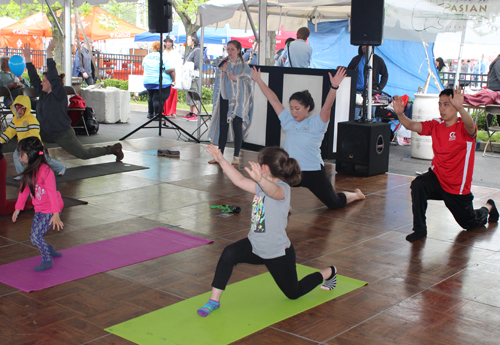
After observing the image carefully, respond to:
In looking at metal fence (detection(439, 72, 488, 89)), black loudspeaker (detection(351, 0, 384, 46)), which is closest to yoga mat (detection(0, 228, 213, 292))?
black loudspeaker (detection(351, 0, 384, 46))

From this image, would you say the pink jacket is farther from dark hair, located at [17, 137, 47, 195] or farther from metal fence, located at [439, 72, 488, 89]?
metal fence, located at [439, 72, 488, 89]

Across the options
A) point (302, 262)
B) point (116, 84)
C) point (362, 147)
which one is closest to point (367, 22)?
point (362, 147)

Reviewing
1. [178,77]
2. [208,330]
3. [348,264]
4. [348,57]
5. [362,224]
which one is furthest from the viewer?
[348,57]

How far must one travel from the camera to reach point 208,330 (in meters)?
3.36

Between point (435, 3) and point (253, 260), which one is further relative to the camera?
point (435, 3)

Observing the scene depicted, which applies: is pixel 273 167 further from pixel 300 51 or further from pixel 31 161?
pixel 300 51

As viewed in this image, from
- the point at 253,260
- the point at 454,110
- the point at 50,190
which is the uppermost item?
the point at 454,110

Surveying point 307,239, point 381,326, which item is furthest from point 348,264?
point 381,326

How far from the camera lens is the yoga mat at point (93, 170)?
7770 mm

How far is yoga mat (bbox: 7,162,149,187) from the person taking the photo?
25.5ft

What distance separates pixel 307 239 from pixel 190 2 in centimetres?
1679

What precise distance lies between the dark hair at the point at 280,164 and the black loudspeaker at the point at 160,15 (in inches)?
316

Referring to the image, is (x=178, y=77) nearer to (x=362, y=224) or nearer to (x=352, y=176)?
(x=352, y=176)

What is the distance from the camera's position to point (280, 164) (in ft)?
11.4
